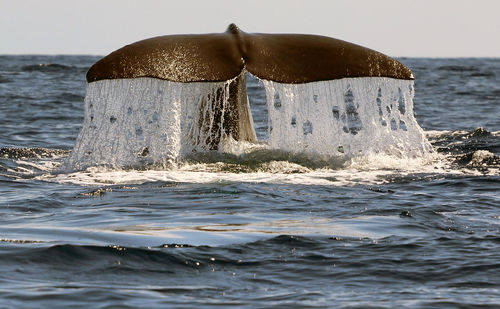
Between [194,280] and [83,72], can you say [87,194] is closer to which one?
[194,280]

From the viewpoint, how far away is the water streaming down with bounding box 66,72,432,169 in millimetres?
10508

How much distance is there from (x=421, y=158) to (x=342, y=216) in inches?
169

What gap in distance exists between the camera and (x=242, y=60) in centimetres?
1052

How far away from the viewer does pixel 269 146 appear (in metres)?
11.8

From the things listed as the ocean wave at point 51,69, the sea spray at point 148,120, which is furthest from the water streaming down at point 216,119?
the ocean wave at point 51,69

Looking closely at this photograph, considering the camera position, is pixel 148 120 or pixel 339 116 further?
pixel 339 116

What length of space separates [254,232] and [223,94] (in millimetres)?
4130

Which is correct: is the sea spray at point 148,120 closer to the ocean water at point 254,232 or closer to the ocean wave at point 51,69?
the ocean water at point 254,232

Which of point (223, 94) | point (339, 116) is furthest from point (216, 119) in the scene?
point (339, 116)

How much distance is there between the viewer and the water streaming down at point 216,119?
10508mm

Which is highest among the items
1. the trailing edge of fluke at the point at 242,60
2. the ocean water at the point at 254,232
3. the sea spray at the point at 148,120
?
the trailing edge of fluke at the point at 242,60

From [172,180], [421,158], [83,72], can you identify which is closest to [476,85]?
[83,72]

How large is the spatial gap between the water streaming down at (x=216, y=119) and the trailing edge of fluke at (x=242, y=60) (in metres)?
0.15

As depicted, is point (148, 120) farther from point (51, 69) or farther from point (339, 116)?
point (51, 69)
